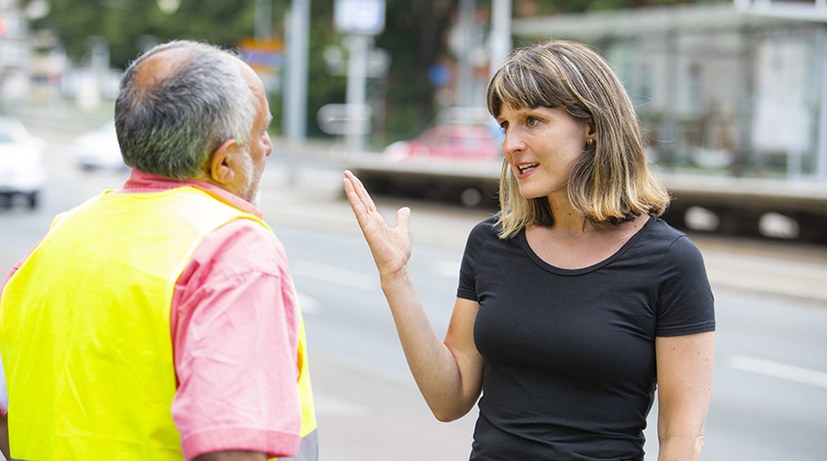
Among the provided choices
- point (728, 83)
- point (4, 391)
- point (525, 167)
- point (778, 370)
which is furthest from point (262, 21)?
point (4, 391)

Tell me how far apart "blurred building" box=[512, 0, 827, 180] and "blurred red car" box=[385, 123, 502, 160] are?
5.40 m

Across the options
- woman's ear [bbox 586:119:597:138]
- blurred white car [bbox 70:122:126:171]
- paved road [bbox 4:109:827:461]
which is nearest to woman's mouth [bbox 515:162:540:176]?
woman's ear [bbox 586:119:597:138]

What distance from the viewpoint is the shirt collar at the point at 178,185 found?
1.90m

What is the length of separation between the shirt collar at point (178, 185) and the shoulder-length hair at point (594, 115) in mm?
706

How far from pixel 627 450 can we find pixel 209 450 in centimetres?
96

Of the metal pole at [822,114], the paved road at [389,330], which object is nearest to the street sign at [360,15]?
the paved road at [389,330]

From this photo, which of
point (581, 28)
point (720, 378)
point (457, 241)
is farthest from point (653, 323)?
point (581, 28)

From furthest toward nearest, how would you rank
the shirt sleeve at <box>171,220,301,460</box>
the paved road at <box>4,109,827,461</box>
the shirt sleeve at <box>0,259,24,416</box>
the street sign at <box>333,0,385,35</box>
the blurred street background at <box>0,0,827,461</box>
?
1. the street sign at <box>333,0,385,35</box>
2. the blurred street background at <box>0,0,827,461</box>
3. the paved road at <box>4,109,827,461</box>
4. the shirt sleeve at <box>0,259,24,416</box>
5. the shirt sleeve at <box>171,220,301,460</box>

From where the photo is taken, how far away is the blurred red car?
2750 cm

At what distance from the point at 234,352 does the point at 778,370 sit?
7.23 m

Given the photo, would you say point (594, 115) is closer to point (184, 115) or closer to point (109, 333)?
point (184, 115)

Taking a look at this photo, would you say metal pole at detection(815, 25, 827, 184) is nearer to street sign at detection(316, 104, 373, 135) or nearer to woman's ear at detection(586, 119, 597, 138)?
woman's ear at detection(586, 119, 597, 138)

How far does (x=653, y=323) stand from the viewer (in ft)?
7.36

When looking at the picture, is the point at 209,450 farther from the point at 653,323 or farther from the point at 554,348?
the point at 653,323
